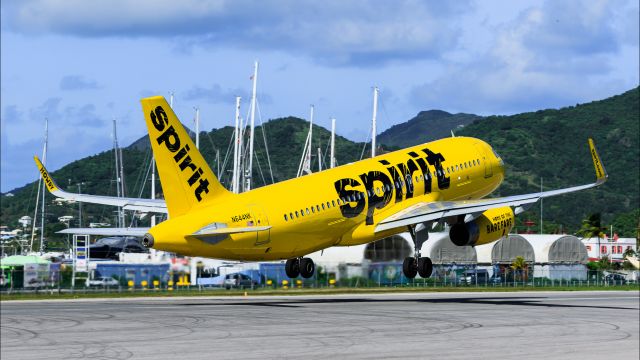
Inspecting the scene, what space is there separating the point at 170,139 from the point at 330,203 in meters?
10.5

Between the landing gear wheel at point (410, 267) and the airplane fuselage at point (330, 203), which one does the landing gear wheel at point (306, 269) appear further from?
the landing gear wheel at point (410, 267)

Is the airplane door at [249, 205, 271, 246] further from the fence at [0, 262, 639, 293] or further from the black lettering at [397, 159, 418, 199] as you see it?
the fence at [0, 262, 639, 293]

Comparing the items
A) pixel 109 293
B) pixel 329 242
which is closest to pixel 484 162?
pixel 329 242

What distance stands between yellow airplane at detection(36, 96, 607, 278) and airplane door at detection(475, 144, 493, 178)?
90mm

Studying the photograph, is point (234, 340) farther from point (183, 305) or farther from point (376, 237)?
point (183, 305)

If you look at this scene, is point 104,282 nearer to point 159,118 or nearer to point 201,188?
point 201,188

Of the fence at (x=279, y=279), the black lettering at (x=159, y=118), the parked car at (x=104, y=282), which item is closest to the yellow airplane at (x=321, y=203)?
the black lettering at (x=159, y=118)

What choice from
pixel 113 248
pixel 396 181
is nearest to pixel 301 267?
pixel 396 181

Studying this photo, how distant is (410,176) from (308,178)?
7.14 metres

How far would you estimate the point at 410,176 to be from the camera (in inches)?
2530

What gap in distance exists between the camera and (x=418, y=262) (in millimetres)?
64562

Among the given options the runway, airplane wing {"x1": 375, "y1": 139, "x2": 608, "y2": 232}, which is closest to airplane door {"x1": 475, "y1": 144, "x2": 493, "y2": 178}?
airplane wing {"x1": 375, "y1": 139, "x2": 608, "y2": 232}

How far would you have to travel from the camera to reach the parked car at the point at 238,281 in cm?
10847

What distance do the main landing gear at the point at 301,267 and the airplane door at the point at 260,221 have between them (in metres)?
6.07
